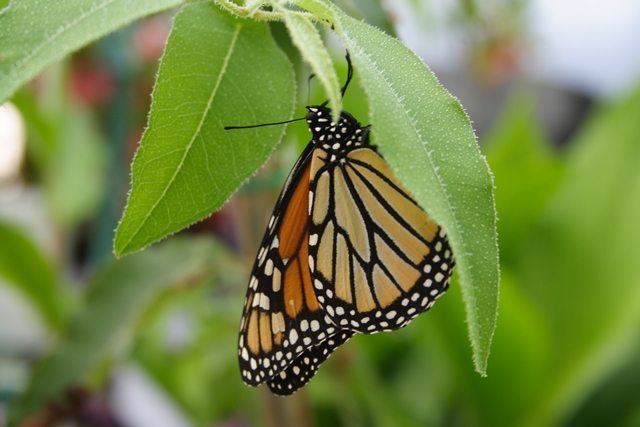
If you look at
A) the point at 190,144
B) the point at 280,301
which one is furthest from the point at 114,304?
the point at 190,144

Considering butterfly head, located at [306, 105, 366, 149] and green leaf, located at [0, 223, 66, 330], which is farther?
green leaf, located at [0, 223, 66, 330]

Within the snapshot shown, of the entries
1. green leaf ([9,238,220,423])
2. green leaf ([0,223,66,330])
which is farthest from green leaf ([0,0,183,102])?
green leaf ([0,223,66,330])

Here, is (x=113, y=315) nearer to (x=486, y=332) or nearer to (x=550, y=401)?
(x=550, y=401)

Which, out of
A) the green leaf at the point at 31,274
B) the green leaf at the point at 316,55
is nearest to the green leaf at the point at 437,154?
the green leaf at the point at 316,55

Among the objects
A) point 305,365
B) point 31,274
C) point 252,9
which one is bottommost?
point 305,365

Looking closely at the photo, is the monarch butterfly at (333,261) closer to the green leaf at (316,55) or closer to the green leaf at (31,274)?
the green leaf at (316,55)

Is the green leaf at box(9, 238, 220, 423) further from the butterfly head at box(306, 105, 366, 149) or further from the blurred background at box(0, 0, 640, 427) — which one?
the butterfly head at box(306, 105, 366, 149)

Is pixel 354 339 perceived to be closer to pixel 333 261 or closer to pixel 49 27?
pixel 333 261
